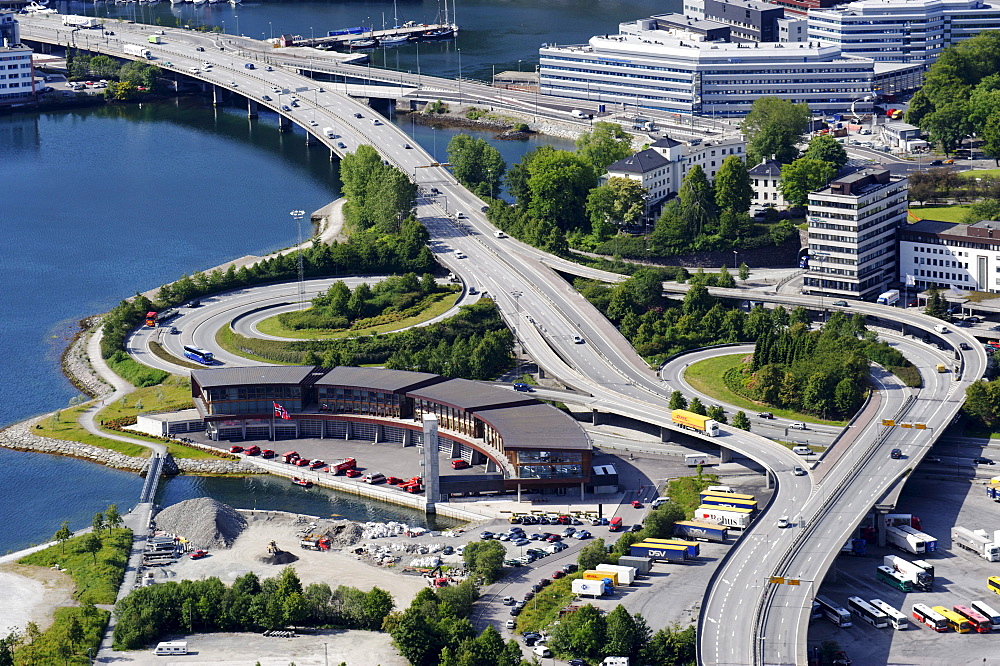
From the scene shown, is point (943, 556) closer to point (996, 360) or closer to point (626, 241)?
point (996, 360)

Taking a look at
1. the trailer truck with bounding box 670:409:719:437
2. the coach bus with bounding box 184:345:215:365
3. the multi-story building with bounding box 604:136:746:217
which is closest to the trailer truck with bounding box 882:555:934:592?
the trailer truck with bounding box 670:409:719:437

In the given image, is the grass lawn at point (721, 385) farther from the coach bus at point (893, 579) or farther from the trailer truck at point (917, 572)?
the coach bus at point (893, 579)

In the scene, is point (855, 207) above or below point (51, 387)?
above

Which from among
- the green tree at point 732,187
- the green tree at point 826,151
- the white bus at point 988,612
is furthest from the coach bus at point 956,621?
the green tree at point 826,151

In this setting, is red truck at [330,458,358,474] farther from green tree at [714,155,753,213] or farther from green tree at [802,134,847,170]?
green tree at [802,134,847,170]

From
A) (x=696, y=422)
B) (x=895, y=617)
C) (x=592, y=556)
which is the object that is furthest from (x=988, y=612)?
(x=696, y=422)

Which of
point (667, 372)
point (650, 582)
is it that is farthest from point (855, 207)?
point (650, 582)

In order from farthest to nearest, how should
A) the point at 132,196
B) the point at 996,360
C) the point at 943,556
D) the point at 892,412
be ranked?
the point at 132,196 → the point at 996,360 → the point at 892,412 → the point at 943,556

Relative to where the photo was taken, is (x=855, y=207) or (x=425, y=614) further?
(x=855, y=207)

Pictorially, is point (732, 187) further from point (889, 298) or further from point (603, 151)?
point (889, 298)
